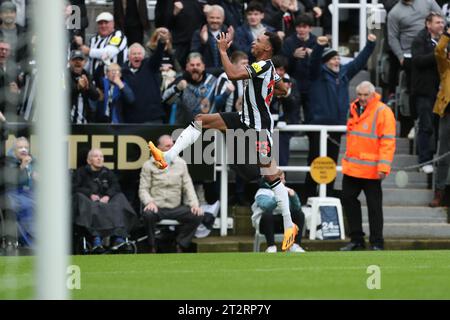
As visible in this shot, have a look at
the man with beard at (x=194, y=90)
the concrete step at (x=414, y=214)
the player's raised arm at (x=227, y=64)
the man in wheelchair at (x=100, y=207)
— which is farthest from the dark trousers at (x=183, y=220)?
the player's raised arm at (x=227, y=64)

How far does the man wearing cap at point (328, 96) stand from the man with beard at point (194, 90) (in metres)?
1.69

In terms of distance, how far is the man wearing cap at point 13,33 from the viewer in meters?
15.9

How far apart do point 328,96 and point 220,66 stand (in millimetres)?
1672

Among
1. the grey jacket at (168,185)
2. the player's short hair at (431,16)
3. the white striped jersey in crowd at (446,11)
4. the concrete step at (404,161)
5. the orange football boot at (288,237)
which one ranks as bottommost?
the orange football boot at (288,237)

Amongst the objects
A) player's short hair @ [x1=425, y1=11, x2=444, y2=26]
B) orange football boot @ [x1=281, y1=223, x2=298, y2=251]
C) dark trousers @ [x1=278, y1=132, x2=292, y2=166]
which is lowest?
orange football boot @ [x1=281, y1=223, x2=298, y2=251]

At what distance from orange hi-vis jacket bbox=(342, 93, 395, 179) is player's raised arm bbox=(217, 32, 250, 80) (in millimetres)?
3766

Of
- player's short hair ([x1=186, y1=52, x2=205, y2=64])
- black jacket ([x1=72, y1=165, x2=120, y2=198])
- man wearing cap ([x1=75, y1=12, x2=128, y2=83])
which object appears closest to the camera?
black jacket ([x1=72, y1=165, x2=120, y2=198])

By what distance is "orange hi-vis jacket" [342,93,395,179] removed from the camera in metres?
18.4

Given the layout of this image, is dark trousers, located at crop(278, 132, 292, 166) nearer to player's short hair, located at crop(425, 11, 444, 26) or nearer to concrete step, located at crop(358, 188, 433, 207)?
concrete step, located at crop(358, 188, 433, 207)

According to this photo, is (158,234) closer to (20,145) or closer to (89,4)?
(20,145)

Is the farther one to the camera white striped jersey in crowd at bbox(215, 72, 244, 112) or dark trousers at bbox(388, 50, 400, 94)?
dark trousers at bbox(388, 50, 400, 94)

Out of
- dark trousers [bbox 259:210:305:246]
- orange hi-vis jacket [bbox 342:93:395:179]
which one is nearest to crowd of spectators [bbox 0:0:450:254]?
dark trousers [bbox 259:210:305:246]

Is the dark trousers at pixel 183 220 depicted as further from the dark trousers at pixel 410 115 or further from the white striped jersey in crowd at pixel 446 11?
the white striped jersey in crowd at pixel 446 11
